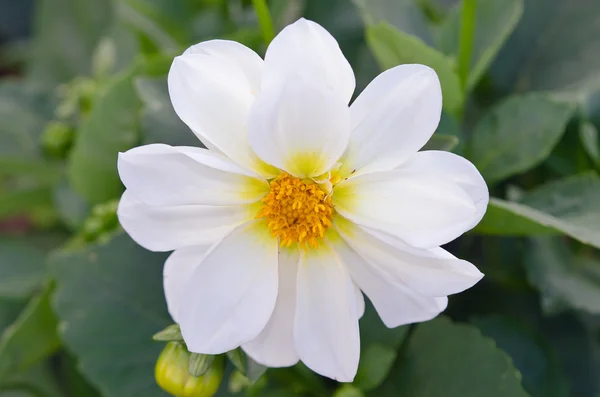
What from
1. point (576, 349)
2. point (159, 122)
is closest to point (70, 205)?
point (159, 122)

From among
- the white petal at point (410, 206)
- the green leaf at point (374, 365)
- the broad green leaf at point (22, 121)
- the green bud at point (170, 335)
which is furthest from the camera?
the broad green leaf at point (22, 121)

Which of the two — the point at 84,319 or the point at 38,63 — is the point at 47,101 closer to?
the point at 38,63

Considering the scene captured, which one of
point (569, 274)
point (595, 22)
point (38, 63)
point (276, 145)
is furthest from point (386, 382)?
point (38, 63)

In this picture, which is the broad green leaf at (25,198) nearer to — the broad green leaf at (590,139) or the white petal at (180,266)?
the white petal at (180,266)

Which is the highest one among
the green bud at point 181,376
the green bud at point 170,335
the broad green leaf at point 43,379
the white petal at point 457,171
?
the white petal at point 457,171

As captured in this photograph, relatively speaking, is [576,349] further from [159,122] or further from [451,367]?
[159,122]

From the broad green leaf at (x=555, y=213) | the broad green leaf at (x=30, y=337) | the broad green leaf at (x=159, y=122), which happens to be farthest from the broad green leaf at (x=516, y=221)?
the broad green leaf at (x=30, y=337)
